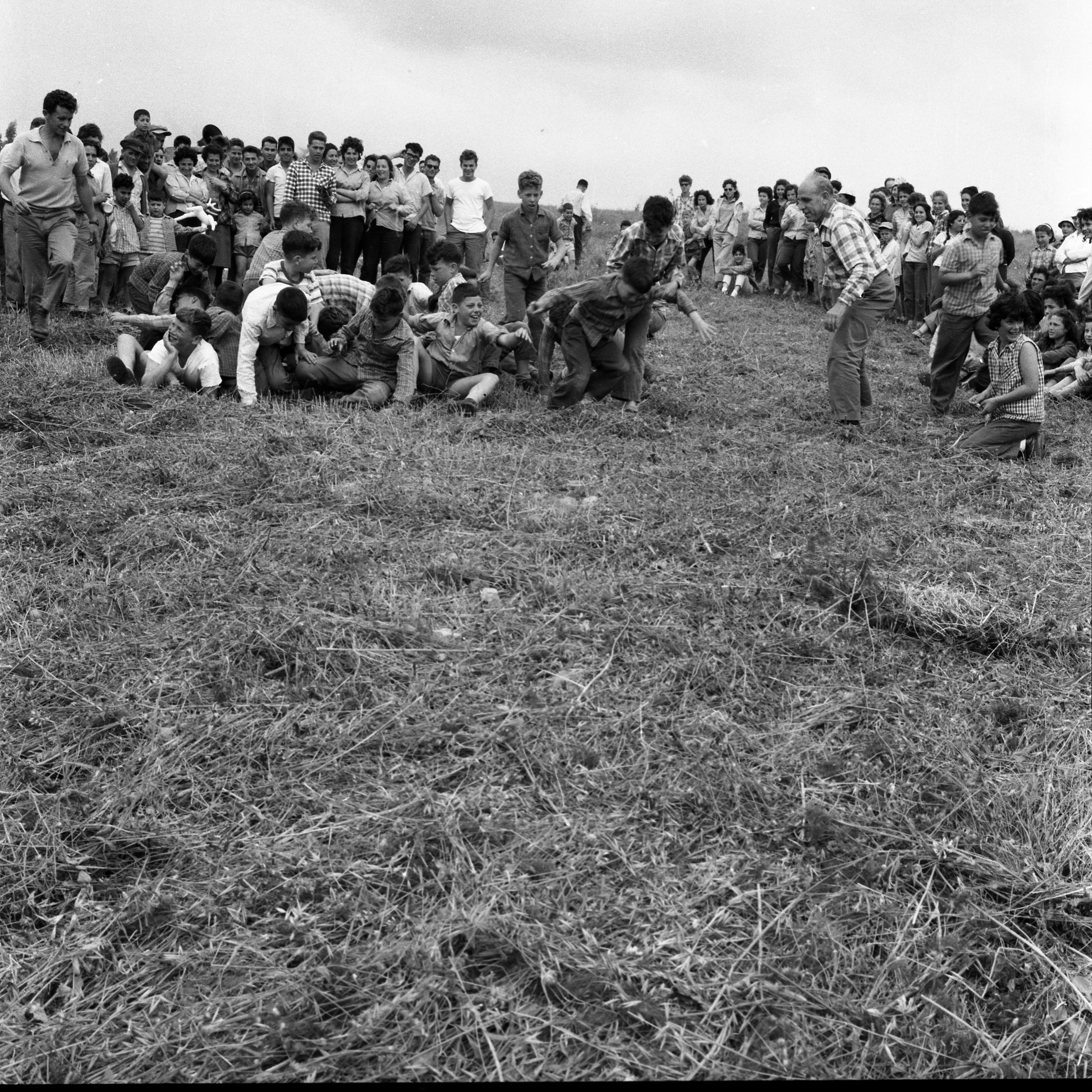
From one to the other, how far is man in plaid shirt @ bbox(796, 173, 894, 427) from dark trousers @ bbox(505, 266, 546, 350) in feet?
9.95

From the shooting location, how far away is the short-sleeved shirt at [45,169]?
813cm

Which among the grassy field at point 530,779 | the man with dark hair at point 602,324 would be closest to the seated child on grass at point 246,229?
the man with dark hair at point 602,324

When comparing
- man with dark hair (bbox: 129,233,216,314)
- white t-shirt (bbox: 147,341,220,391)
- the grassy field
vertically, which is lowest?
the grassy field

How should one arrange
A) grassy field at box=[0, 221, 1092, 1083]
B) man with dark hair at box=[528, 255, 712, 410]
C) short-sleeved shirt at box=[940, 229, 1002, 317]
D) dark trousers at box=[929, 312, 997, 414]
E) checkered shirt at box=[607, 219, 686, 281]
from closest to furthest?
1. grassy field at box=[0, 221, 1092, 1083]
2. man with dark hair at box=[528, 255, 712, 410]
3. checkered shirt at box=[607, 219, 686, 281]
4. short-sleeved shirt at box=[940, 229, 1002, 317]
5. dark trousers at box=[929, 312, 997, 414]

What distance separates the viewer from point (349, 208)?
11.5 meters

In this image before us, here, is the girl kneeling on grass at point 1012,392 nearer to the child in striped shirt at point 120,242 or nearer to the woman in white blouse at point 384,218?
the woman in white blouse at point 384,218

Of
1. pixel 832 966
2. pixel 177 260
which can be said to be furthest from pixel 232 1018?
pixel 177 260

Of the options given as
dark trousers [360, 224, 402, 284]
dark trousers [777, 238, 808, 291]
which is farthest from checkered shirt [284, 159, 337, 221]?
dark trousers [777, 238, 808, 291]

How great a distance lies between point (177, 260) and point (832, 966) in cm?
723

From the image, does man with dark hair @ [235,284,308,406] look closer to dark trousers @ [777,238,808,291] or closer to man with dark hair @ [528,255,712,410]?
man with dark hair @ [528,255,712,410]

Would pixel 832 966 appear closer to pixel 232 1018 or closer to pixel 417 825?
pixel 417 825

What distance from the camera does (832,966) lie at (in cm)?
254

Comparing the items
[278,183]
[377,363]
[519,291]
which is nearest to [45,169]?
[278,183]

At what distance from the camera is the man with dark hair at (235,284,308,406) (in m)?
7.20
